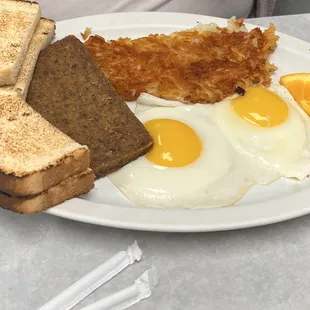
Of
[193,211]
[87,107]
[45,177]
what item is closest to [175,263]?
[193,211]

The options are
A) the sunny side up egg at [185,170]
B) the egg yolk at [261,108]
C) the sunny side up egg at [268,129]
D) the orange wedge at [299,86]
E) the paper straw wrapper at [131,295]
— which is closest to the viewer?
the paper straw wrapper at [131,295]

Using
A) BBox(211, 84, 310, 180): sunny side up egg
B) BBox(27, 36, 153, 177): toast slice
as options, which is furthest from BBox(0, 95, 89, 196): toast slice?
BBox(211, 84, 310, 180): sunny side up egg

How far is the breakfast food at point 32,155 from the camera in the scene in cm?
136

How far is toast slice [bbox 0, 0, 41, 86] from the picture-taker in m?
1.76

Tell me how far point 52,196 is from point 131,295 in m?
0.31

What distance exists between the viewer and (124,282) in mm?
1410

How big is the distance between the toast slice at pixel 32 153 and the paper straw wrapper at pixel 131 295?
31 centimetres

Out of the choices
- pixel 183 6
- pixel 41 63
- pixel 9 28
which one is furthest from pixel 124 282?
pixel 183 6

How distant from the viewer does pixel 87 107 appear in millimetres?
1726

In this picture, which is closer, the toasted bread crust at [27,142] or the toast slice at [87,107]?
the toasted bread crust at [27,142]

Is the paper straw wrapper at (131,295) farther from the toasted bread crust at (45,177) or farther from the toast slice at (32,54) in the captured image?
the toast slice at (32,54)

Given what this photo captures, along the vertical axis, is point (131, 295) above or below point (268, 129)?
below

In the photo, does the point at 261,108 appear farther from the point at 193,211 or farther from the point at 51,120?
the point at 51,120

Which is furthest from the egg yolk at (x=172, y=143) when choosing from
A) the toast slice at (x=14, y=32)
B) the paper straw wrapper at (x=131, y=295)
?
the toast slice at (x=14, y=32)
